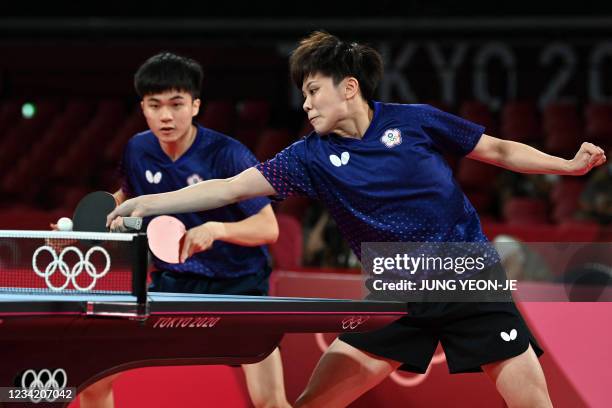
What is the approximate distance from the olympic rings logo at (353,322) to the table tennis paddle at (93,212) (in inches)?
30.8

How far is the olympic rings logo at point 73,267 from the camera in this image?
2803 mm

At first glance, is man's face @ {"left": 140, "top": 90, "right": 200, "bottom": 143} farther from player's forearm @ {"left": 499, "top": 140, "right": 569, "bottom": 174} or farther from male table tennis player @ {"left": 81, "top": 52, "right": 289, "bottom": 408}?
player's forearm @ {"left": 499, "top": 140, "right": 569, "bottom": 174}

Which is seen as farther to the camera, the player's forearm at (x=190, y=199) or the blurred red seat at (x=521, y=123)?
the blurred red seat at (x=521, y=123)

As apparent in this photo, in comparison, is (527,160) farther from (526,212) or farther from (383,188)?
(526,212)

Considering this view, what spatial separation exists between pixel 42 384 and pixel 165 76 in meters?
1.57

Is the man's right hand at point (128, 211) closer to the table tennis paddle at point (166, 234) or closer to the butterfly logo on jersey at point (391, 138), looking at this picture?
the table tennis paddle at point (166, 234)

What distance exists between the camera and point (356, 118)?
341 cm

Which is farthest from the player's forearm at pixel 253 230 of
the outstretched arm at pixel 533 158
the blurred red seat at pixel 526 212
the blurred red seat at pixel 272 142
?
the blurred red seat at pixel 272 142

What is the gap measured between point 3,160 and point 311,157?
743cm

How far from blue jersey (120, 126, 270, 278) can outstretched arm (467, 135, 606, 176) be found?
1.01 m

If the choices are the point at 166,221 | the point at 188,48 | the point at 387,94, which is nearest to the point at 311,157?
the point at 166,221

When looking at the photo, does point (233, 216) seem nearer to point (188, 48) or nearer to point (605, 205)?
point (605, 205)

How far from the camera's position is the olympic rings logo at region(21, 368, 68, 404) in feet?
9.00

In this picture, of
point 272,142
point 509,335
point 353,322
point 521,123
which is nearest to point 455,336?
point 509,335
